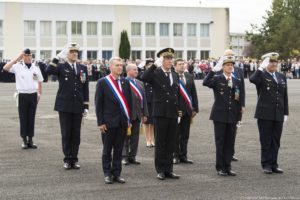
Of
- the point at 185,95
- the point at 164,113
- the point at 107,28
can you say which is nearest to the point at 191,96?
the point at 185,95

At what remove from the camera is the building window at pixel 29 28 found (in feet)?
254

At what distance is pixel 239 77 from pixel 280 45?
7831cm

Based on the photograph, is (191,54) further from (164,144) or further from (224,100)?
(164,144)

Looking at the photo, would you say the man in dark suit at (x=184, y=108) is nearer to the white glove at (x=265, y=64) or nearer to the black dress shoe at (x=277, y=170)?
the white glove at (x=265, y=64)

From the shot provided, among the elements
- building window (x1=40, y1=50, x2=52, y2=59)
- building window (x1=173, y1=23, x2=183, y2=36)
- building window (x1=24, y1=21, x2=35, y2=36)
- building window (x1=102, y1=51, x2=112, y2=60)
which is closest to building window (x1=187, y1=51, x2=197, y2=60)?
building window (x1=173, y1=23, x2=183, y2=36)

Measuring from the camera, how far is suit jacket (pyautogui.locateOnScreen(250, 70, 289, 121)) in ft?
36.2

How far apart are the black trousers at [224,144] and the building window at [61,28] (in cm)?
6970

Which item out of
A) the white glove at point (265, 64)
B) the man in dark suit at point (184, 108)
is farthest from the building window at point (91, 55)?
the white glove at point (265, 64)

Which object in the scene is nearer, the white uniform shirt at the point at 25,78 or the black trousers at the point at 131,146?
the black trousers at the point at 131,146

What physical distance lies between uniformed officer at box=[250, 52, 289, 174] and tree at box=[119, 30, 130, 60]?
69.0m

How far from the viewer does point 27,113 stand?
46.3 ft

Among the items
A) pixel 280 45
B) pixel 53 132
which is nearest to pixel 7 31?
pixel 280 45

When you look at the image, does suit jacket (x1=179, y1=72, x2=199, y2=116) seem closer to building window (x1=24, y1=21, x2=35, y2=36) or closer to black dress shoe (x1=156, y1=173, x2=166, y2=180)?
black dress shoe (x1=156, y1=173, x2=166, y2=180)

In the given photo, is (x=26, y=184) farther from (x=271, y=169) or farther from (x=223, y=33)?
(x=223, y=33)
